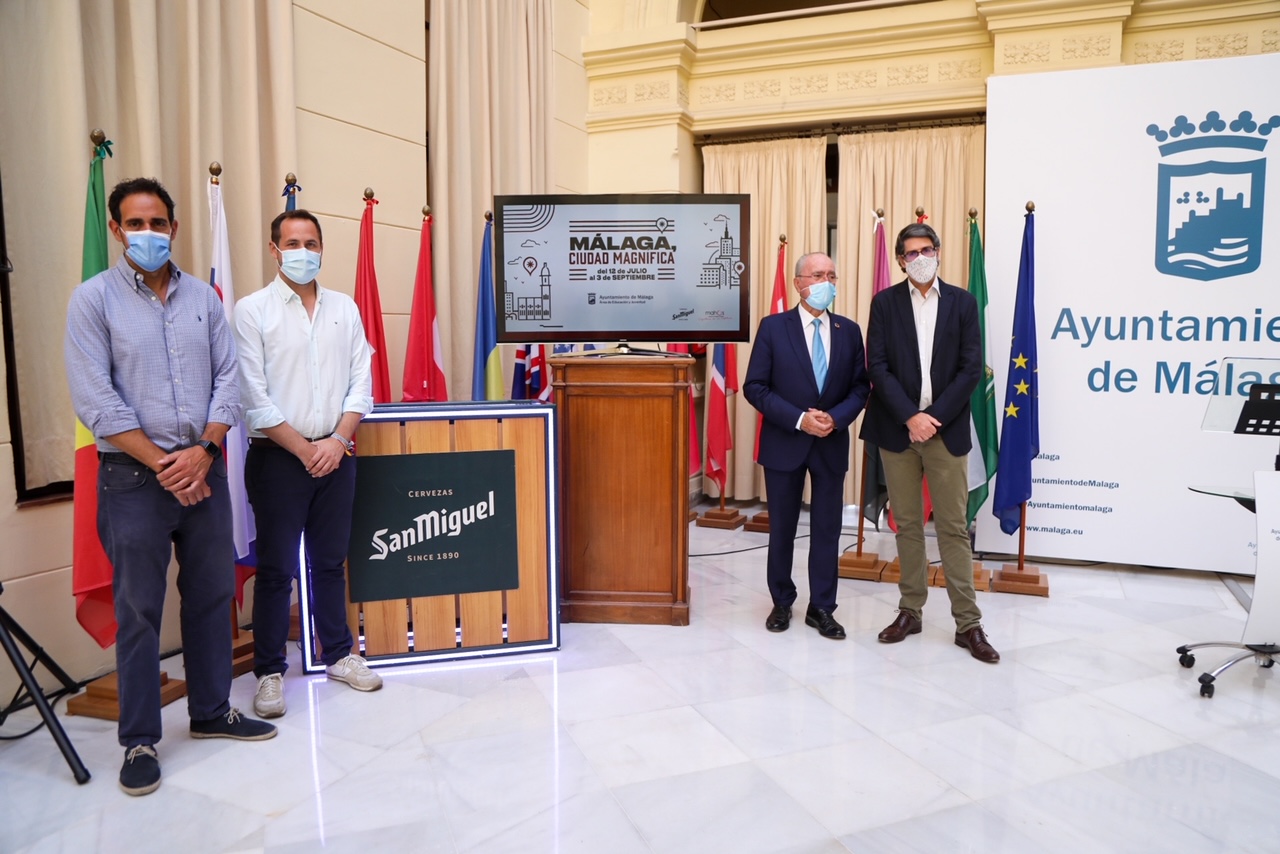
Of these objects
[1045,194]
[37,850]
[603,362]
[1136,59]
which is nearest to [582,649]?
[603,362]

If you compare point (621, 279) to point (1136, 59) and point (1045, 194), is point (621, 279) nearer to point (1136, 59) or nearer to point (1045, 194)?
point (1045, 194)

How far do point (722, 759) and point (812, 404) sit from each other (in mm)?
1549

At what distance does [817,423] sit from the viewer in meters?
3.39

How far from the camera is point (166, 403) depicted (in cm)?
238

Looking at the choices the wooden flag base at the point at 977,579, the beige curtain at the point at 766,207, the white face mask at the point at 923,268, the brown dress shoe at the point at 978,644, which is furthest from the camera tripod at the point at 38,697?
the beige curtain at the point at 766,207

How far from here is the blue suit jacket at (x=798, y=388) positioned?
349 centimetres

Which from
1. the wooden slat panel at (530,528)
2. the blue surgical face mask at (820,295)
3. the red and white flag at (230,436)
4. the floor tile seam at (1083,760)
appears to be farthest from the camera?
the blue surgical face mask at (820,295)

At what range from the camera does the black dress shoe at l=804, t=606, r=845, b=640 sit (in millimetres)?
3545

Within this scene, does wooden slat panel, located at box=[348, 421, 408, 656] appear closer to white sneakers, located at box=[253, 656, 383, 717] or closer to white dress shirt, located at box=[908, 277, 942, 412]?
white sneakers, located at box=[253, 656, 383, 717]

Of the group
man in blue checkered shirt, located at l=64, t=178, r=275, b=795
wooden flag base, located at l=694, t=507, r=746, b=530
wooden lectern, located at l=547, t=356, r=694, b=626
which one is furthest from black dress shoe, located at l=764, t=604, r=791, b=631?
man in blue checkered shirt, located at l=64, t=178, r=275, b=795

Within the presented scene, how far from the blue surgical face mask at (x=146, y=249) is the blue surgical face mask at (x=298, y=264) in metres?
0.45

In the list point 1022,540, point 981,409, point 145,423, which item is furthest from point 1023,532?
point 145,423

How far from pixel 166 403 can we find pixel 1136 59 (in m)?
5.38

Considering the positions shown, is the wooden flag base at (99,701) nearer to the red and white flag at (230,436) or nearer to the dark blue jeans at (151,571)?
the dark blue jeans at (151,571)
